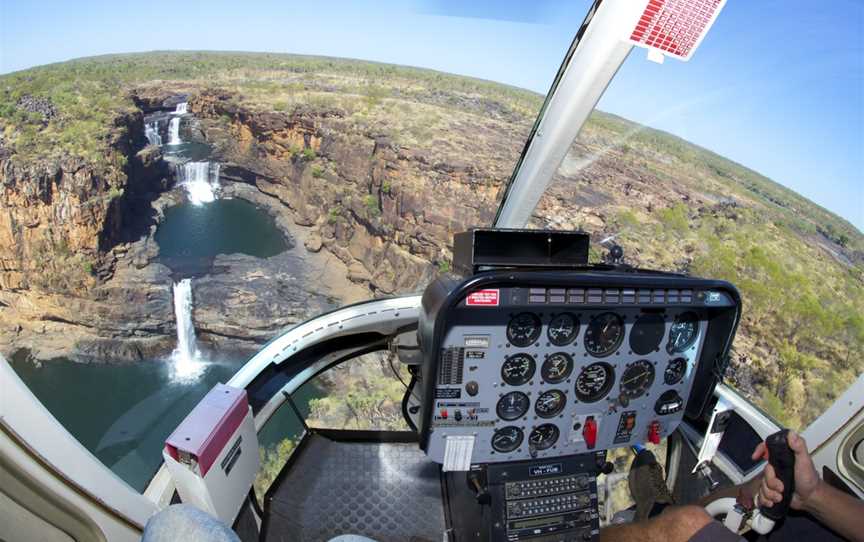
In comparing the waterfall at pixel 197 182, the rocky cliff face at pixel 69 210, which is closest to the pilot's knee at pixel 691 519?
the waterfall at pixel 197 182

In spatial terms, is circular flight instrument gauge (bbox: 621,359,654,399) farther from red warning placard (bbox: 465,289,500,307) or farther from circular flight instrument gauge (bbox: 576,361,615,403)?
red warning placard (bbox: 465,289,500,307)

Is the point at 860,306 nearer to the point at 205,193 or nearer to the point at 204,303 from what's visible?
the point at 205,193

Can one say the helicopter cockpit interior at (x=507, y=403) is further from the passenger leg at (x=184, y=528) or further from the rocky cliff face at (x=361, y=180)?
the passenger leg at (x=184, y=528)

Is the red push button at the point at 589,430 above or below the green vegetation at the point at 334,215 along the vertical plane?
below

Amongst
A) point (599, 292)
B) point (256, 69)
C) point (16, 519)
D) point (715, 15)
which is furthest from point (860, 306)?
point (256, 69)

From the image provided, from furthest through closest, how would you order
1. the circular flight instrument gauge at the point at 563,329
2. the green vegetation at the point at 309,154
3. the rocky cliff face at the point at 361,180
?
the green vegetation at the point at 309,154, the rocky cliff face at the point at 361,180, the circular flight instrument gauge at the point at 563,329

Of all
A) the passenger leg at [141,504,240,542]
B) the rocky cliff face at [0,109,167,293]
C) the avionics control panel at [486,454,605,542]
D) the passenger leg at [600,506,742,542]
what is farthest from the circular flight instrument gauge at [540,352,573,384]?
the rocky cliff face at [0,109,167,293]

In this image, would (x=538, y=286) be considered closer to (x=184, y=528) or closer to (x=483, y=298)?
(x=483, y=298)
